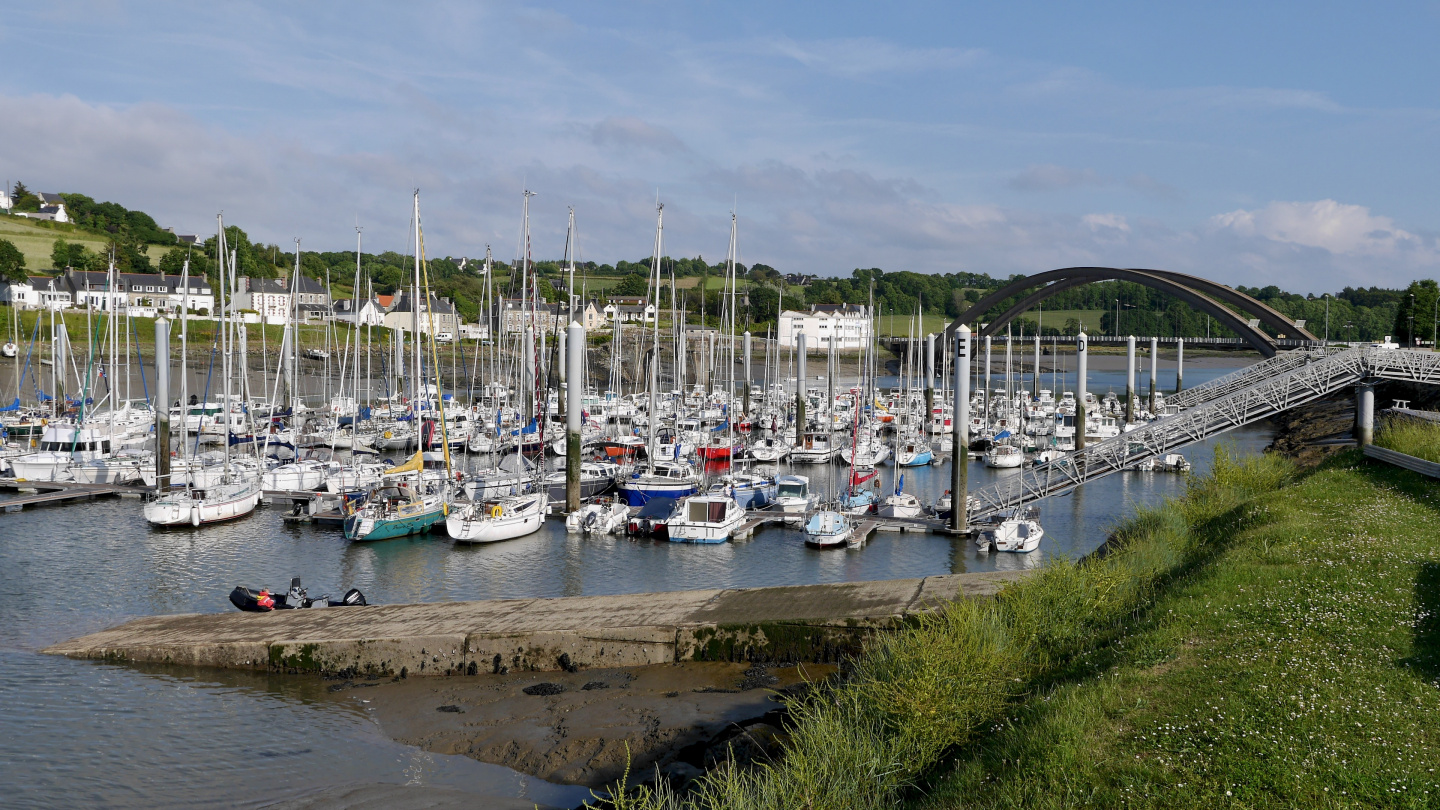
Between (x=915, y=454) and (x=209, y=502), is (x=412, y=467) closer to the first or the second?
(x=209, y=502)

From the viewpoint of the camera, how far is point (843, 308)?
625 feet

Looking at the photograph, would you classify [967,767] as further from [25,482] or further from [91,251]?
[91,251]

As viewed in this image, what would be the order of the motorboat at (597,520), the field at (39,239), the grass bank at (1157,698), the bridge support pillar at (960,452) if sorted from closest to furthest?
the grass bank at (1157,698)
the bridge support pillar at (960,452)
the motorboat at (597,520)
the field at (39,239)

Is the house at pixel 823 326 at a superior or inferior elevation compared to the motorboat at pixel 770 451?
superior

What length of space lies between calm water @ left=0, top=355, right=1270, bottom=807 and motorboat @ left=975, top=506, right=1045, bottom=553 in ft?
1.95

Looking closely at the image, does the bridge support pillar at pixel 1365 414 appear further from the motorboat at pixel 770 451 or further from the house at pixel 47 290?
the house at pixel 47 290

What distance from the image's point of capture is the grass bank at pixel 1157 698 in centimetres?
949

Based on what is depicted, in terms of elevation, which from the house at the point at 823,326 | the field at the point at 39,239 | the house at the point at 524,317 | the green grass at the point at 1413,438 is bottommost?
the green grass at the point at 1413,438

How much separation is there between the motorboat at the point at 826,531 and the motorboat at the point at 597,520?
740 centimetres

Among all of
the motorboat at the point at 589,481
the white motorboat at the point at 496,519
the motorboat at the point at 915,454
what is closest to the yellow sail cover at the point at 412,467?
the white motorboat at the point at 496,519

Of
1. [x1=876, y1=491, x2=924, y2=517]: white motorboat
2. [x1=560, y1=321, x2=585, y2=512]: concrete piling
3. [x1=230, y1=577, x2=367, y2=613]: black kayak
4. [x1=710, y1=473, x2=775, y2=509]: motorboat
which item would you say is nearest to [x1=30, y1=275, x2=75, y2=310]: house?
[x1=560, y1=321, x2=585, y2=512]: concrete piling

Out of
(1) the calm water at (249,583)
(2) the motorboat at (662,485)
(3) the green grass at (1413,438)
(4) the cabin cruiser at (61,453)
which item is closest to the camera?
(1) the calm water at (249,583)

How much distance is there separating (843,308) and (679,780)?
588 feet

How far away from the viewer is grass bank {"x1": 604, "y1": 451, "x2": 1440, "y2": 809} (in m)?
9.49
